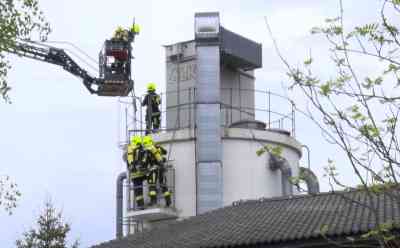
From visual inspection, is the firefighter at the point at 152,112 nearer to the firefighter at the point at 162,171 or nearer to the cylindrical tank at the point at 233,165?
the cylindrical tank at the point at 233,165

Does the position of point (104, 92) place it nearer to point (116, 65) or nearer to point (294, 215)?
point (116, 65)

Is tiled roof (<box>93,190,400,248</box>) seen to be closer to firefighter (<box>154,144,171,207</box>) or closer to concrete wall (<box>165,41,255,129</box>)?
firefighter (<box>154,144,171,207</box>)

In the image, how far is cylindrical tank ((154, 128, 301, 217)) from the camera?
32938 millimetres

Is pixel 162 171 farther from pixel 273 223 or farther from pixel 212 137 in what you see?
pixel 273 223

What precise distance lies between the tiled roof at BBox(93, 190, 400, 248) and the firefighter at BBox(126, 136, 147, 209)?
777 cm

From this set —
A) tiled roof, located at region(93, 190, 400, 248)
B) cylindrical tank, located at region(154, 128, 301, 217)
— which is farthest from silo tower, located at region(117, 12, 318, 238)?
tiled roof, located at region(93, 190, 400, 248)

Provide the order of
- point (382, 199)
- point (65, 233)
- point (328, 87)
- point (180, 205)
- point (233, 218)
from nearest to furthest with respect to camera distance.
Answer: point (328, 87) → point (382, 199) → point (233, 218) → point (180, 205) → point (65, 233)

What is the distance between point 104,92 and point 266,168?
740 centimetres

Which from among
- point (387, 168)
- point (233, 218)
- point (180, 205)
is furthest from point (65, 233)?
point (387, 168)

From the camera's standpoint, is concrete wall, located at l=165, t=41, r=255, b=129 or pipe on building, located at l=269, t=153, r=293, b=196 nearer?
pipe on building, located at l=269, t=153, r=293, b=196

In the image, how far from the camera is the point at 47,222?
118 ft

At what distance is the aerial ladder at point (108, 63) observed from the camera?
35844 millimetres

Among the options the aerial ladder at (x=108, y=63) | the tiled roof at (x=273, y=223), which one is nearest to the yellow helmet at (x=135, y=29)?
the aerial ladder at (x=108, y=63)

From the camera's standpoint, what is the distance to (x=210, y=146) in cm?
3259
